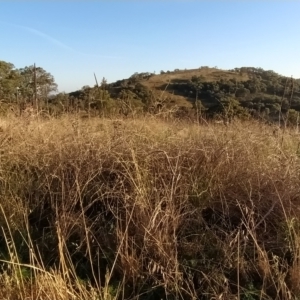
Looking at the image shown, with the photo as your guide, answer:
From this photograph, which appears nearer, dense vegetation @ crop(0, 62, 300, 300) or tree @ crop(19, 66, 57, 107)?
dense vegetation @ crop(0, 62, 300, 300)

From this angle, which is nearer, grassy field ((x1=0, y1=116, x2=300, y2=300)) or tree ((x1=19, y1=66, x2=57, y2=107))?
grassy field ((x1=0, y1=116, x2=300, y2=300))

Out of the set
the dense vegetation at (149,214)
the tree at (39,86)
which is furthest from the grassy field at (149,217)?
the tree at (39,86)

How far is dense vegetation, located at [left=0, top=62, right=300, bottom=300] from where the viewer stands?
226cm

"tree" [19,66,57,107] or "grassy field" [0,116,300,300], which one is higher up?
"tree" [19,66,57,107]

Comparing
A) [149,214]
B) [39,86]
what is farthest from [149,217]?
[39,86]

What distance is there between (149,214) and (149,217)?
4cm

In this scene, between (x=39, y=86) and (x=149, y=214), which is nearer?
(x=149, y=214)

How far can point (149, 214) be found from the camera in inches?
103

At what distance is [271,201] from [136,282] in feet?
3.99

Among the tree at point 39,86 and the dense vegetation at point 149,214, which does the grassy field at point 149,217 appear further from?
the tree at point 39,86

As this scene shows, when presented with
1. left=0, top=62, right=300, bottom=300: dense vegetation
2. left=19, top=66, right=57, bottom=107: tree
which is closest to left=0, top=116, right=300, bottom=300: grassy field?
left=0, top=62, right=300, bottom=300: dense vegetation

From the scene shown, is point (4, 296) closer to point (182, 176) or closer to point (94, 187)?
point (94, 187)

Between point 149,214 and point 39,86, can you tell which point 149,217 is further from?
point 39,86

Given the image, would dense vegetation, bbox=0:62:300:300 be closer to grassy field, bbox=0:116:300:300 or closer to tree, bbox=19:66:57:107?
grassy field, bbox=0:116:300:300
